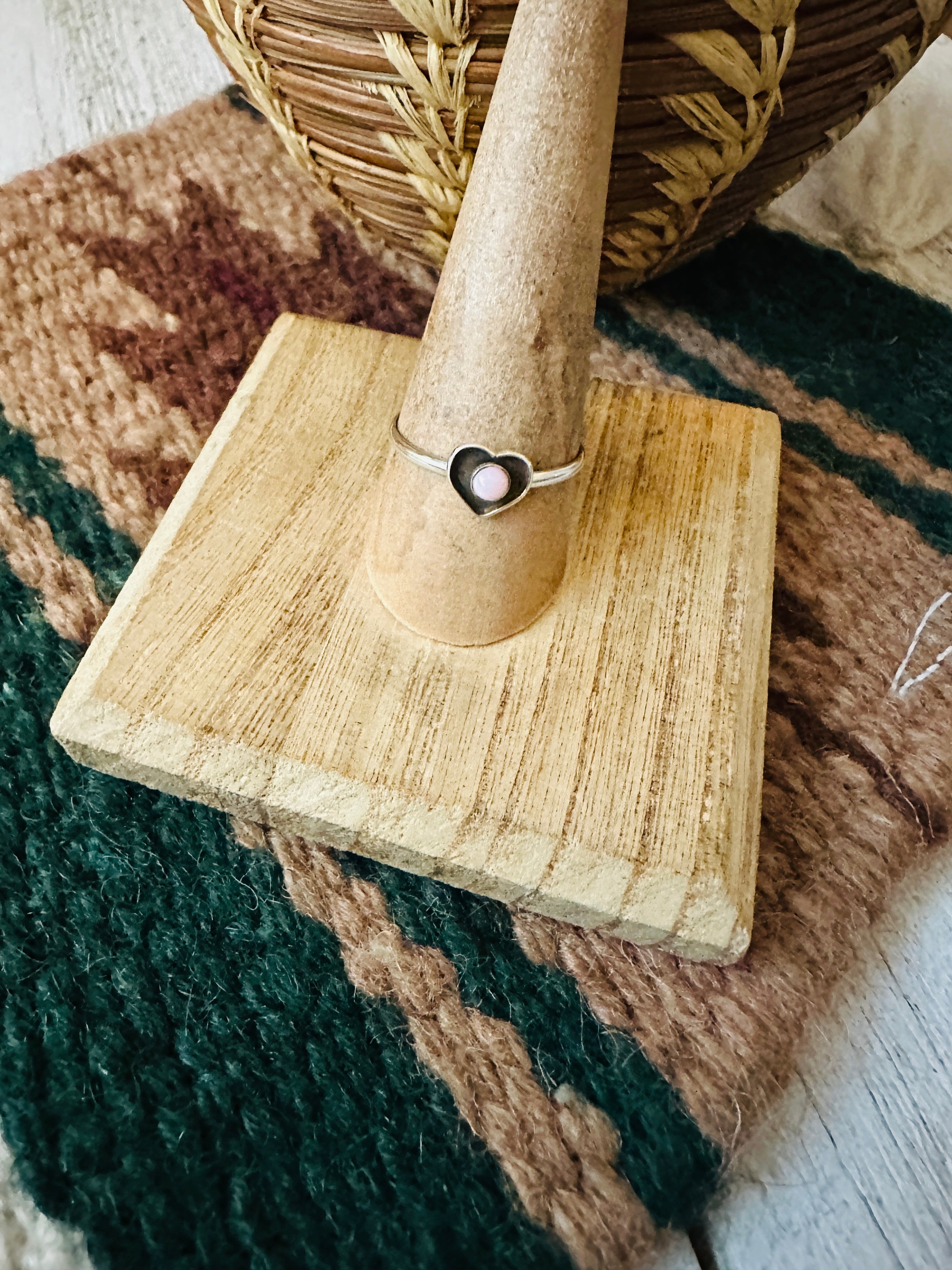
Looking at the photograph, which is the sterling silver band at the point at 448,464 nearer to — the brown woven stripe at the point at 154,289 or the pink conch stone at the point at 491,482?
the pink conch stone at the point at 491,482

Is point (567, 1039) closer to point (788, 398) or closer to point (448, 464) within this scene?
point (448, 464)

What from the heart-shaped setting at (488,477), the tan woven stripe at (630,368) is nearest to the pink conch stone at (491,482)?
the heart-shaped setting at (488,477)

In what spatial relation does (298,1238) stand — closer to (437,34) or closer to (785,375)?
(437,34)

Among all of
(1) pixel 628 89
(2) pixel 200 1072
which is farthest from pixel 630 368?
(2) pixel 200 1072

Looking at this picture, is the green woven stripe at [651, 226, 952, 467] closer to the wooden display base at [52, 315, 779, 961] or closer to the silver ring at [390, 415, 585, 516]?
the wooden display base at [52, 315, 779, 961]

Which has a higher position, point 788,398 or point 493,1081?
A: point 788,398

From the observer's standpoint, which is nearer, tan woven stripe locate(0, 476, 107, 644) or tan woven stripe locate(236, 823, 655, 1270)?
tan woven stripe locate(236, 823, 655, 1270)

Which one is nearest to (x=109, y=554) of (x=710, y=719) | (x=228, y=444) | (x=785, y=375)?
(x=228, y=444)

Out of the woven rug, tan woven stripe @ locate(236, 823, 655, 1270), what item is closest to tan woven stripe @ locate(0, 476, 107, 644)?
the woven rug
